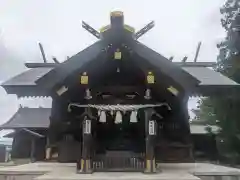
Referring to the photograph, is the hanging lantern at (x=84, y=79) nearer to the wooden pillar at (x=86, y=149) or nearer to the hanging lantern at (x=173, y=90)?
the wooden pillar at (x=86, y=149)

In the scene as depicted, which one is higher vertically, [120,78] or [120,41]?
[120,41]

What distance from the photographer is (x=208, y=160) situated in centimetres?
1266

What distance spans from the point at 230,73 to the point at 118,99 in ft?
24.9

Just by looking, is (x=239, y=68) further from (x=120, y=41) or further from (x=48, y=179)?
(x=48, y=179)

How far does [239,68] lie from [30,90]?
9.28m

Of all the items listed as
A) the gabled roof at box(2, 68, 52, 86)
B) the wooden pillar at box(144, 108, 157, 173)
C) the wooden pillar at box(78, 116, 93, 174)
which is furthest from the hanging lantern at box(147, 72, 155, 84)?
the gabled roof at box(2, 68, 52, 86)

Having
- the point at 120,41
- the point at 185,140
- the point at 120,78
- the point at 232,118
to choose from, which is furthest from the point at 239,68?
the point at 120,41

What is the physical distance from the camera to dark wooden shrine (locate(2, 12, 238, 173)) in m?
7.23

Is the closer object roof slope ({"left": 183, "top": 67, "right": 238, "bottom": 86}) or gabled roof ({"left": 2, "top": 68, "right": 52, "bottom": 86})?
gabled roof ({"left": 2, "top": 68, "right": 52, "bottom": 86})

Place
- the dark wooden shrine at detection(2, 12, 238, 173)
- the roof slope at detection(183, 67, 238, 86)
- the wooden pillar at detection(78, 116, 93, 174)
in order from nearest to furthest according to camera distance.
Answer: the wooden pillar at detection(78, 116, 93, 174) < the dark wooden shrine at detection(2, 12, 238, 173) < the roof slope at detection(183, 67, 238, 86)

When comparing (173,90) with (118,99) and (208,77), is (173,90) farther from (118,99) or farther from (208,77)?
(208,77)

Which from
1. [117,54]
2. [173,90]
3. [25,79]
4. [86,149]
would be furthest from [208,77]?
[25,79]

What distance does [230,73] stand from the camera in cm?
1355

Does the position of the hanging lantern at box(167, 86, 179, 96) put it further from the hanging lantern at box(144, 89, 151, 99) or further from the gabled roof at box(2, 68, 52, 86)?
the gabled roof at box(2, 68, 52, 86)
